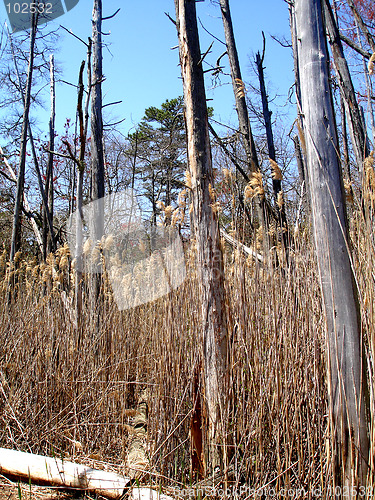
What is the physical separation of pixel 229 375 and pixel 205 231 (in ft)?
2.20

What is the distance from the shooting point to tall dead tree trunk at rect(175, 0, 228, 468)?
63.0 inches

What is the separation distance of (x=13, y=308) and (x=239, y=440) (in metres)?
2.33

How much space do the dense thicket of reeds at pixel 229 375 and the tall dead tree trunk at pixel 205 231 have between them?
59 millimetres

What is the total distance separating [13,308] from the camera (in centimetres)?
306

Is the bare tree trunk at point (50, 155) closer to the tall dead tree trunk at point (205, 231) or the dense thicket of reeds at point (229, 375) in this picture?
the dense thicket of reeds at point (229, 375)

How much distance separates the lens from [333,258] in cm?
127
